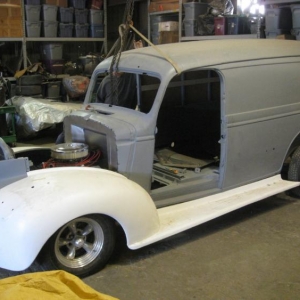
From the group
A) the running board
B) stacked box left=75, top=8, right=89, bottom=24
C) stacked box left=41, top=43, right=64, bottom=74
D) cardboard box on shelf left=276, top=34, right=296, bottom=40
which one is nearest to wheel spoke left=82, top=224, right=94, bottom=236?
the running board

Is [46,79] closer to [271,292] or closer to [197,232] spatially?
[197,232]

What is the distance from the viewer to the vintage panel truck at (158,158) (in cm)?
301

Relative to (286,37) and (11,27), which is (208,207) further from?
(11,27)

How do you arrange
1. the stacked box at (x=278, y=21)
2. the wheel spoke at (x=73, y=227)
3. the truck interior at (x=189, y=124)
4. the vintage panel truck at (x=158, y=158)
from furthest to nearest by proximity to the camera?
the stacked box at (x=278, y=21), the truck interior at (x=189, y=124), the wheel spoke at (x=73, y=227), the vintage panel truck at (x=158, y=158)

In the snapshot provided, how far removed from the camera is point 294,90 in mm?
4426

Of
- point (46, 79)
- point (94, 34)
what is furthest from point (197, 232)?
point (94, 34)

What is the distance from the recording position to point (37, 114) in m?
7.46

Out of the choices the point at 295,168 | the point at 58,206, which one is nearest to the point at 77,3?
the point at 295,168

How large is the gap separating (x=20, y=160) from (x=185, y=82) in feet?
7.32

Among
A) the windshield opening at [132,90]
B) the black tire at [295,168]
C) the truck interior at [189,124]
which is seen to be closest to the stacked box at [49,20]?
the truck interior at [189,124]

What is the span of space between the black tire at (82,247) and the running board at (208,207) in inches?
8.1

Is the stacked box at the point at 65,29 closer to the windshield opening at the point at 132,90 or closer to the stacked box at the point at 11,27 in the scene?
the stacked box at the point at 11,27

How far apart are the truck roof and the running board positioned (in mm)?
1166

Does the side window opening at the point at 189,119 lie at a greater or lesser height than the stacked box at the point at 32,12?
lesser
